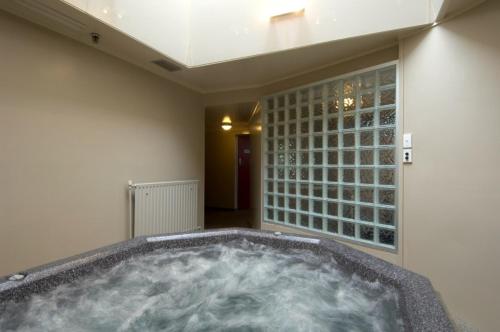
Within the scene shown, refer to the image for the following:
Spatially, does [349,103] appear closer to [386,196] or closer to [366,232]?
[386,196]

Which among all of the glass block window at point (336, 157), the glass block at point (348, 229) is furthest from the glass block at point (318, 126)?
the glass block at point (348, 229)

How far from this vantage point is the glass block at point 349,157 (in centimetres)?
220

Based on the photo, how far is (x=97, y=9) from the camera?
1646 millimetres

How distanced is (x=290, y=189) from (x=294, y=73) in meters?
1.23

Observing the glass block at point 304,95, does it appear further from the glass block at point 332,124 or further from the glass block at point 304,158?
the glass block at point 304,158

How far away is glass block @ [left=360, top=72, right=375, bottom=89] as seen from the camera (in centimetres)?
209

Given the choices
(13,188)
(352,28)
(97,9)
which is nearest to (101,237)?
(13,188)

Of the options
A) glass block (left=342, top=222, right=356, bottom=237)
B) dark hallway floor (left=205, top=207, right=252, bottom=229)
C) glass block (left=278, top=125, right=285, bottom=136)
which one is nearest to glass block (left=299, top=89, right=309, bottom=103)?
glass block (left=278, top=125, right=285, bottom=136)

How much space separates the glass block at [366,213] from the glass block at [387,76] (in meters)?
1.02

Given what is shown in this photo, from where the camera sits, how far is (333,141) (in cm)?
236

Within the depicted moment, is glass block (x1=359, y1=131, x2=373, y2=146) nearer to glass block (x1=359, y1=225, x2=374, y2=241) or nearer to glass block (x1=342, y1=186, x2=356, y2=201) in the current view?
glass block (x1=342, y1=186, x2=356, y2=201)

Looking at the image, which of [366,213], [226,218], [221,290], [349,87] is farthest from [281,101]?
[226,218]

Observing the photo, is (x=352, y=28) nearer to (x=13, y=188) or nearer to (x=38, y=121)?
(x=38, y=121)

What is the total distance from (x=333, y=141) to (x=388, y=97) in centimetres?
57
